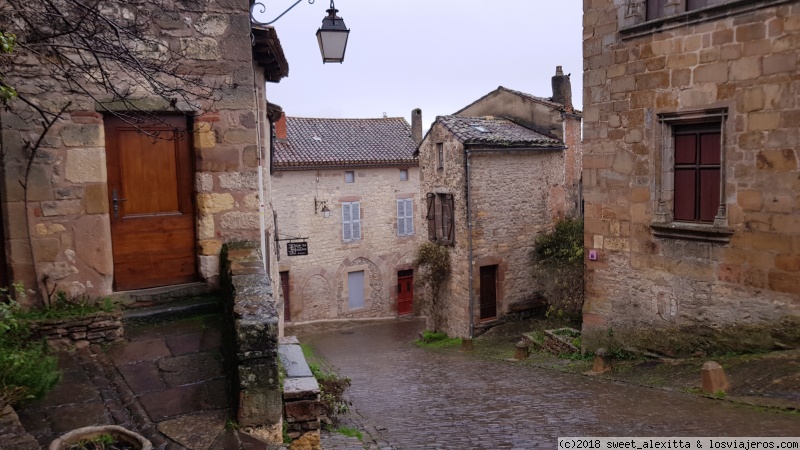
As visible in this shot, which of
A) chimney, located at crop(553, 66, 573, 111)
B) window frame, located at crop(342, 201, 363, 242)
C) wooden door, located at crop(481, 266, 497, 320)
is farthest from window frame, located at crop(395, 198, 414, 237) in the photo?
chimney, located at crop(553, 66, 573, 111)

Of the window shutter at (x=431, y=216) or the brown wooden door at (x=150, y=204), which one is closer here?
the brown wooden door at (x=150, y=204)

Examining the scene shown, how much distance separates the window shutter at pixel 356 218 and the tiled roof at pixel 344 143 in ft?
4.71

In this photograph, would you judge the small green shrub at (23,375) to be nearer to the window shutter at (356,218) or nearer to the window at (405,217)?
the window shutter at (356,218)

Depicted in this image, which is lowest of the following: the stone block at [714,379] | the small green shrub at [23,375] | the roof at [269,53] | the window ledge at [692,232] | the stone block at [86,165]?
the stone block at [714,379]

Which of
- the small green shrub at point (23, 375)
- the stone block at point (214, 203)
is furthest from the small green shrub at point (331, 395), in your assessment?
the small green shrub at point (23, 375)

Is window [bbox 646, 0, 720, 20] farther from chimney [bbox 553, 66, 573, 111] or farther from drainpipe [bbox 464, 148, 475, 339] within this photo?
chimney [bbox 553, 66, 573, 111]

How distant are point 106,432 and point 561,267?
1412 centimetres

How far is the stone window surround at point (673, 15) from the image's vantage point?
6.60 meters

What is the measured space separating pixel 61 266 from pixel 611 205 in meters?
6.61

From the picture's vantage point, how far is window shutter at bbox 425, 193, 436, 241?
17.5m

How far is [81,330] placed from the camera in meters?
4.82

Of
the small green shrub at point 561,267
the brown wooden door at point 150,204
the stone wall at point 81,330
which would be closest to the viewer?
the stone wall at point 81,330

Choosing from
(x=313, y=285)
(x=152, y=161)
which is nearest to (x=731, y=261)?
(x=152, y=161)

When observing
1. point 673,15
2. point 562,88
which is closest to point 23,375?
point 673,15
